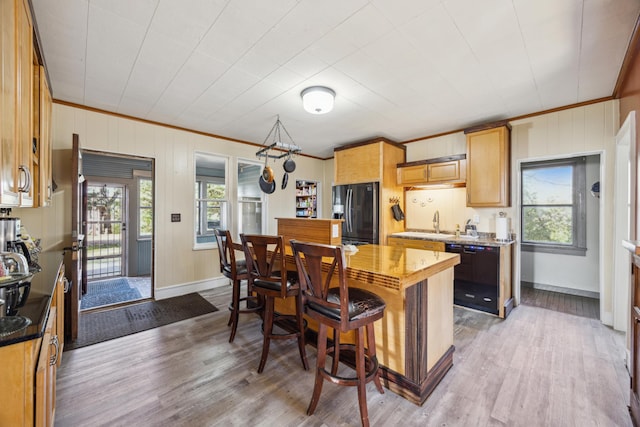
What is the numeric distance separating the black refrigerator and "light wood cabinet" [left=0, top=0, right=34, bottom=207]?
Result: 362cm

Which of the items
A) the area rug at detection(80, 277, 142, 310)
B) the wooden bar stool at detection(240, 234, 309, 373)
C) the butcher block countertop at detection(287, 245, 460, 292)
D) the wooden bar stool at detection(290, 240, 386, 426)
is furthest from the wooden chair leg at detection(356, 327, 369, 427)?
the area rug at detection(80, 277, 142, 310)

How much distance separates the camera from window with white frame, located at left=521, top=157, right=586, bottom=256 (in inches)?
171

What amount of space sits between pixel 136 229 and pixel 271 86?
14.7 feet

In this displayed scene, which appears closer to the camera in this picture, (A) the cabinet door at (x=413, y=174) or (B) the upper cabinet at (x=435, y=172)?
(B) the upper cabinet at (x=435, y=172)

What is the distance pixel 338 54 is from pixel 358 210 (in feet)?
9.28

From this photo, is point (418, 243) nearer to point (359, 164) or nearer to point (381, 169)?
point (381, 169)

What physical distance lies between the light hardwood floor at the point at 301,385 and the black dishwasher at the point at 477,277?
0.54m

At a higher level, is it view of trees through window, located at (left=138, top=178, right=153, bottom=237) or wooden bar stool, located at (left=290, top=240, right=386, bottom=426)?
view of trees through window, located at (left=138, top=178, right=153, bottom=237)

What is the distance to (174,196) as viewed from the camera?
413 cm

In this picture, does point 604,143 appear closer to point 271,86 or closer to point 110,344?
point 271,86

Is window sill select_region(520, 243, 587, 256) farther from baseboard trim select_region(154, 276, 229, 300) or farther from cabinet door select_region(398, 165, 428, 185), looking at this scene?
baseboard trim select_region(154, 276, 229, 300)

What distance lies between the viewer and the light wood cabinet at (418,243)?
3.82 m

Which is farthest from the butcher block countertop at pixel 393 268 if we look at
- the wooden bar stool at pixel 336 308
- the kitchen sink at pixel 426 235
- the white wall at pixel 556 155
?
the white wall at pixel 556 155

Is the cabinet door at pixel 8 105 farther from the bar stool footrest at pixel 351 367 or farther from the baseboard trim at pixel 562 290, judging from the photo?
the baseboard trim at pixel 562 290
